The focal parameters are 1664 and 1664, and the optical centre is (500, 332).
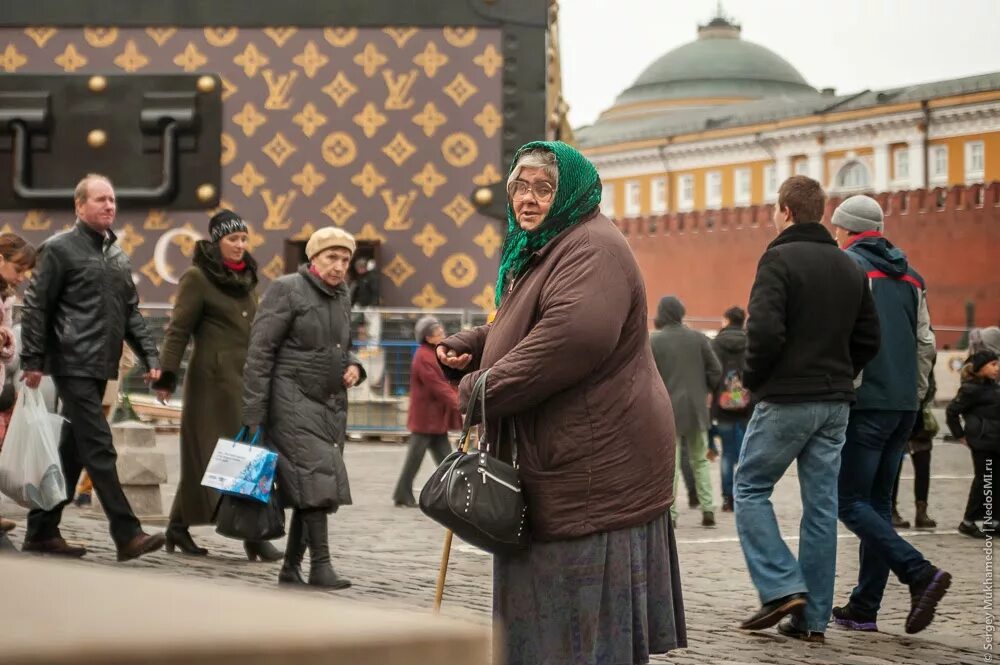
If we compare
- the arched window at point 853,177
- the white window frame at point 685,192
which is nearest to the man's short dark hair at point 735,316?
the arched window at point 853,177

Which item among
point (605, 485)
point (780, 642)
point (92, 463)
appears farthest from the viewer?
point (92, 463)

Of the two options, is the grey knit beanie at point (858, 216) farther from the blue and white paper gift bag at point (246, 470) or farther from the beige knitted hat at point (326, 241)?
the blue and white paper gift bag at point (246, 470)

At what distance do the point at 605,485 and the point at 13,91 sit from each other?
1208 centimetres

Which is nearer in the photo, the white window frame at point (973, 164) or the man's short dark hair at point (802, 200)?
the man's short dark hair at point (802, 200)

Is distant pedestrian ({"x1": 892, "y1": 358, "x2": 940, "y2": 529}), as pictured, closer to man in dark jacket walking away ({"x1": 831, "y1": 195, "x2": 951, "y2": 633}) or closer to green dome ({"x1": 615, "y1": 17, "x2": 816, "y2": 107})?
man in dark jacket walking away ({"x1": 831, "y1": 195, "x2": 951, "y2": 633})

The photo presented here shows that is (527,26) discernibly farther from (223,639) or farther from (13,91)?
(223,639)

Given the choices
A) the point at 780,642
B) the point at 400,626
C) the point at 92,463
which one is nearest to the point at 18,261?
the point at 92,463

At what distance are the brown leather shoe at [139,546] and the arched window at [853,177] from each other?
62673 millimetres

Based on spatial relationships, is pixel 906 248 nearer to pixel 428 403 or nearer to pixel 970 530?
pixel 428 403

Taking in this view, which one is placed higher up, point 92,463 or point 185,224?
point 185,224

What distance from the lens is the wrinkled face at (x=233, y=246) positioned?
7.45 m

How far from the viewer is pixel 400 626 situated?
31.3 inches

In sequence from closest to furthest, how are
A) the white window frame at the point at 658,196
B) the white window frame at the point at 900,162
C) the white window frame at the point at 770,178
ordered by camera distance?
1. the white window frame at the point at 900,162
2. the white window frame at the point at 770,178
3. the white window frame at the point at 658,196

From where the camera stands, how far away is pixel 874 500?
6.08m
